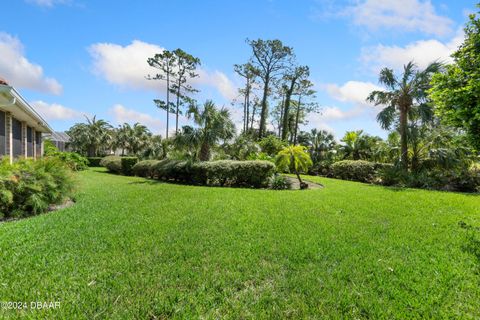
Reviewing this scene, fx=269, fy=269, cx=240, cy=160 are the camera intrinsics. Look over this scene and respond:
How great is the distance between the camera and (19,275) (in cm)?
318

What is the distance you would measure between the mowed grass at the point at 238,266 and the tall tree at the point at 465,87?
A: 6.88ft

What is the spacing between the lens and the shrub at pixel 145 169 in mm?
16431

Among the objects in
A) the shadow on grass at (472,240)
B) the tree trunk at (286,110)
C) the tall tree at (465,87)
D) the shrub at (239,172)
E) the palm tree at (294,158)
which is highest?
the tree trunk at (286,110)

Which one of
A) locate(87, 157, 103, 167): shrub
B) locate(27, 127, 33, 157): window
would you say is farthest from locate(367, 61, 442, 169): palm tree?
locate(87, 157, 103, 167): shrub

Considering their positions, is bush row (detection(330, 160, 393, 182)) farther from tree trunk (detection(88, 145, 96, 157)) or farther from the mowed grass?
tree trunk (detection(88, 145, 96, 157))

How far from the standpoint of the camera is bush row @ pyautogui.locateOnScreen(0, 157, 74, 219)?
607 centimetres

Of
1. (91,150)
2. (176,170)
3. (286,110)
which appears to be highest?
(286,110)

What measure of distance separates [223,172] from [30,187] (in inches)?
302

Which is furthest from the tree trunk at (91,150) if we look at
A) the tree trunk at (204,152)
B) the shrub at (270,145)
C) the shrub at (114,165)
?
the tree trunk at (204,152)

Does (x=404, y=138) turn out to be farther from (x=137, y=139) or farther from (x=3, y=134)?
(x=137, y=139)

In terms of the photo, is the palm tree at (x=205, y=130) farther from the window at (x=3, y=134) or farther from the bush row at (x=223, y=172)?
the window at (x=3, y=134)

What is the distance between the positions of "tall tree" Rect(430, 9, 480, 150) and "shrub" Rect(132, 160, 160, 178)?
14068mm

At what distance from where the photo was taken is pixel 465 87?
444cm

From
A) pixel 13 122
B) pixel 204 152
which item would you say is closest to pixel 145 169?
pixel 204 152
